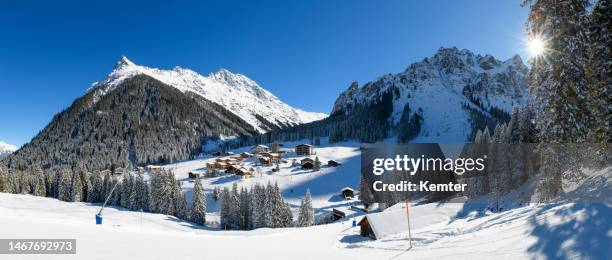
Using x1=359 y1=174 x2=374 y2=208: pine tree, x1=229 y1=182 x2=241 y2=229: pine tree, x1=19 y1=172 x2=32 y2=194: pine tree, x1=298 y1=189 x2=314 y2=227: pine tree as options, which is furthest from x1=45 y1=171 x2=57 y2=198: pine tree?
x1=359 y1=174 x2=374 y2=208: pine tree

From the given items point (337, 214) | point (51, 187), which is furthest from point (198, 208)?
point (51, 187)

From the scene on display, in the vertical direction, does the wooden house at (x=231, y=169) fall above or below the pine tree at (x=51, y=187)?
above

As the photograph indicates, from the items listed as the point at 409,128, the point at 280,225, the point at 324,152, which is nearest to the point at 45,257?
the point at 280,225

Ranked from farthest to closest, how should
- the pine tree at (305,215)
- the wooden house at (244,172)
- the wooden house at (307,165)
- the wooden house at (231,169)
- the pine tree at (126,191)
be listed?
1. the wooden house at (307,165)
2. the wooden house at (231,169)
3. the wooden house at (244,172)
4. the pine tree at (126,191)
5. the pine tree at (305,215)

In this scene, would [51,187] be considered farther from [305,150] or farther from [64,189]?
[305,150]

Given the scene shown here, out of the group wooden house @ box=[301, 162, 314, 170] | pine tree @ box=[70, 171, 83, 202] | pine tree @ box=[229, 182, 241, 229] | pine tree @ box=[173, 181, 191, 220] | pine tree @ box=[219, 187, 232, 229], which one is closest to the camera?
pine tree @ box=[229, 182, 241, 229]

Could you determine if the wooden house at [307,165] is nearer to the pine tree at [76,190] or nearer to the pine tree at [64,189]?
the pine tree at [76,190]

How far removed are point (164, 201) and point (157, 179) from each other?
5629mm

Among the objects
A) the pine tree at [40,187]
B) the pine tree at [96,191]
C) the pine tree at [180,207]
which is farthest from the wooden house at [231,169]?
the pine tree at [40,187]

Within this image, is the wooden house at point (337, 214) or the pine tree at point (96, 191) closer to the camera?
the wooden house at point (337, 214)

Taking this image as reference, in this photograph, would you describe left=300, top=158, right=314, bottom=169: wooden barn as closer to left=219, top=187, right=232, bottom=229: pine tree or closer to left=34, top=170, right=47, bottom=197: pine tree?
left=219, top=187, right=232, bottom=229: pine tree

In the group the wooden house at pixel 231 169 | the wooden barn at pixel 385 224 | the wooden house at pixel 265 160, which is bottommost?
the wooden barn at pixel 385 224

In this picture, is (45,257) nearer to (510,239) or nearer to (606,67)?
(510,239)

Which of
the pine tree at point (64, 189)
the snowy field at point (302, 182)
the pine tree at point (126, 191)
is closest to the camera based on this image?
the pine tree at point (126, 191)
